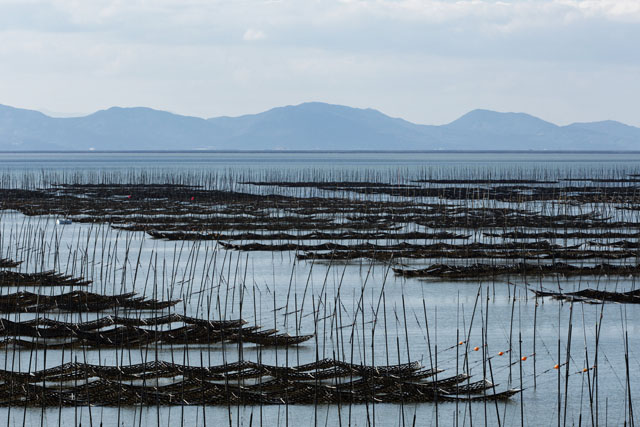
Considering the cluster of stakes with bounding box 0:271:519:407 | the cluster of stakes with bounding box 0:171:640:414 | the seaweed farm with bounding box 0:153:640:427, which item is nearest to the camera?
the cluster of stakes with bounding box 0:271:519:407

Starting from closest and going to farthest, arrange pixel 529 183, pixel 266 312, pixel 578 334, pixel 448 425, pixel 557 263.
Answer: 1. pixel 448 425
2. pixel 578 334
3. pixel 266 312
4. pixel 557 263
5. pixel 529 183

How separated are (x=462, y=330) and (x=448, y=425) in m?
5.01

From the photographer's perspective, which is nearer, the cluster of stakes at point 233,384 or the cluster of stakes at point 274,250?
the cluster of stakes at point 233,384

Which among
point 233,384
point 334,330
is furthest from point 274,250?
point 233,384

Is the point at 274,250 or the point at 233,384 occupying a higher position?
the point at 274,250

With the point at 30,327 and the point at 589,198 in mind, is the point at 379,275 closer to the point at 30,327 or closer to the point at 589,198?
the point at 30,327

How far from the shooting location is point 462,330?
49.5 feet

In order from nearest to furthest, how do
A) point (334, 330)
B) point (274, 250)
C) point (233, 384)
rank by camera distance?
point (233, 384) < point (334, 330) < point (274, 250)

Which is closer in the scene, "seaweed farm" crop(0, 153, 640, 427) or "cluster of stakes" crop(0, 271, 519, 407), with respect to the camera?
"cluster of stakes" crop(0, 271, 519, 407)

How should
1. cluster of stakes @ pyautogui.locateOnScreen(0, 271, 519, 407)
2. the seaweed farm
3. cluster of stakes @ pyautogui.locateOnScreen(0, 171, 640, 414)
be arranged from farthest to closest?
cluster of stakes @ pyautogui.locateOnScreen(0, 171, 640, 414) → the seaweed farm → cluster of stakes @ pyautogui.locateOnScreen(0, 271, 519, 407)

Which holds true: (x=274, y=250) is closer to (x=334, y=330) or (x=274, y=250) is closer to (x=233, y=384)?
(x=334, y=330)

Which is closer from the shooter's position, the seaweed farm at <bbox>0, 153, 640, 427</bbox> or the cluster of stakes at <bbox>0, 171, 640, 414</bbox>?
the seaweed farm at <bbox>0, 153, 640, 427</bbox>

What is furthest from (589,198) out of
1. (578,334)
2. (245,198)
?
(578,334)

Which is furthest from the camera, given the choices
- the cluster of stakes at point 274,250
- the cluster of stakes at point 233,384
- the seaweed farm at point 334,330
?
the cluster of stakes at point 274,250
